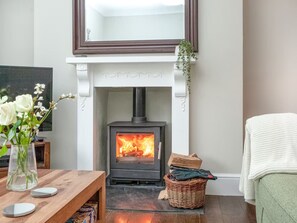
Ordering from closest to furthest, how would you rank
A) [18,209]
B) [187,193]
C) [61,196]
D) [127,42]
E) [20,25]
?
[18,209]
[61,196]
[187,193]
[127,42]
[20,25]

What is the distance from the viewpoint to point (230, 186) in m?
3.16

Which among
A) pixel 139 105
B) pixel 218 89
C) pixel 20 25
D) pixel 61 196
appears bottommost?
pixel 61 196

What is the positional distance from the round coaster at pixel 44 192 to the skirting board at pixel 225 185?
6.54 ft

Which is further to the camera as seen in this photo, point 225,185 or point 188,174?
point 225,185

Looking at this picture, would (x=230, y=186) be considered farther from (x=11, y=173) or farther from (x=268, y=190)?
(x=11, y=173)

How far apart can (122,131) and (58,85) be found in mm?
844

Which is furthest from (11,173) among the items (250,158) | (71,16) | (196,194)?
(71,16)

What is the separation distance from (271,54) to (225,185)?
4.92ft

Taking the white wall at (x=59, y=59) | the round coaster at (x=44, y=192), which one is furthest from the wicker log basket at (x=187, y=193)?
the round coaster at (x=44, y=192)

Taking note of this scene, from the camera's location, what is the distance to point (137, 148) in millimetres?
3430

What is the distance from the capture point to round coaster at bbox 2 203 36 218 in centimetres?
125

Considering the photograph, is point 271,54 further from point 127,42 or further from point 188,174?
point 188,174

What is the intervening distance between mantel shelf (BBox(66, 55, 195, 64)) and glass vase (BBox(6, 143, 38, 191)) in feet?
5.55

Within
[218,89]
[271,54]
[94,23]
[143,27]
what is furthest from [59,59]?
[271,54]
